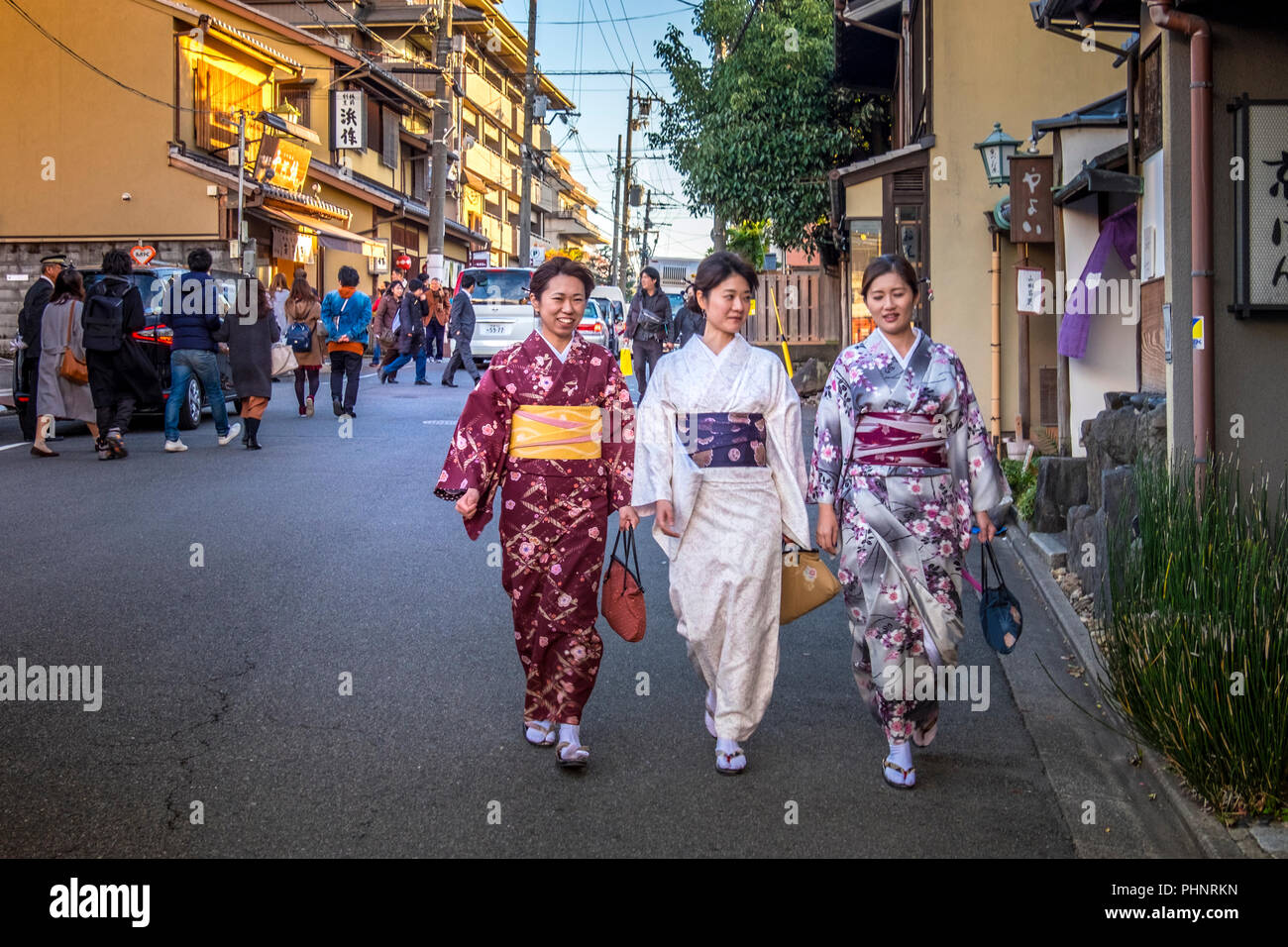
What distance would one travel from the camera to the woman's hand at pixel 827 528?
493cm

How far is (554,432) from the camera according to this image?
16.4 feet

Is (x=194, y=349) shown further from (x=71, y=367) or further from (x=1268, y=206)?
(x=1268, y=206)

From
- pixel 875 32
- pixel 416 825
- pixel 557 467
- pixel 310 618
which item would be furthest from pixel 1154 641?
pixel 875 32

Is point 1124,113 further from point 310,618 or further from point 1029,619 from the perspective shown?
point 310,618

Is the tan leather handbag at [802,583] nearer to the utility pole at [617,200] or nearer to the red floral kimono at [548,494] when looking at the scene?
the red floral kimono at [548,494]

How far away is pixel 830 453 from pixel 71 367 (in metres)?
10.3

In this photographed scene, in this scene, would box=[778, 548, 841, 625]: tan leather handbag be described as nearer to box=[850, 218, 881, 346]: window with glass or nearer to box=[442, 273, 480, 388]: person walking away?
box=[850, 218, 881, 346]: window with glass

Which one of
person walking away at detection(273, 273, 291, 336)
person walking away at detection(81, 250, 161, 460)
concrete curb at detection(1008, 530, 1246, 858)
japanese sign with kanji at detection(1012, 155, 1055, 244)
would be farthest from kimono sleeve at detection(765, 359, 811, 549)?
person walking away at detection(273, 273, 291, 336)

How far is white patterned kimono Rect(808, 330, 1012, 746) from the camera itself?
4.86 metres

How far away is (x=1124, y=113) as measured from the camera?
10.8 meters

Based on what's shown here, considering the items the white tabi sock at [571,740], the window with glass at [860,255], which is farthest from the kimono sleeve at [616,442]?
the window with glass at [860,255]

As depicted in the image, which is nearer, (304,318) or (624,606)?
(624,606)

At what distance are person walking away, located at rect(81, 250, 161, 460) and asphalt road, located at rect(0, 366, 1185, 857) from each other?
4199 mm

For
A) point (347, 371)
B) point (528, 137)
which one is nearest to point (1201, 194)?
point (347, 371)
